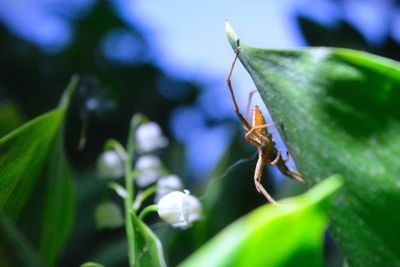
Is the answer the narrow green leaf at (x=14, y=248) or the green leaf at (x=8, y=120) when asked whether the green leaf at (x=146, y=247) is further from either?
the green leaf at (x=8, y=120)

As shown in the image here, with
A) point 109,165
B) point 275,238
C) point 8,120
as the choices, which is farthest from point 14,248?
point 8,120

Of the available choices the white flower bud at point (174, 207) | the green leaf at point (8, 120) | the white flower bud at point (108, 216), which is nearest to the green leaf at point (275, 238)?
the white flower bud at point (174, 207)

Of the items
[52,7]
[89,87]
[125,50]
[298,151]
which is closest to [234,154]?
[89,87]

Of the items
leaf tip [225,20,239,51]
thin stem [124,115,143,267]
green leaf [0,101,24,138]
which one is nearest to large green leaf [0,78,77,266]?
thin stem [124,115,143,267]

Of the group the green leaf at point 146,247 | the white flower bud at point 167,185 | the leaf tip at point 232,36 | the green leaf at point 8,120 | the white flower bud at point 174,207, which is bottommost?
the white flower bud at point 167,185

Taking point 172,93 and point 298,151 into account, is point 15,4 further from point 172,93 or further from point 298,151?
point 298,151

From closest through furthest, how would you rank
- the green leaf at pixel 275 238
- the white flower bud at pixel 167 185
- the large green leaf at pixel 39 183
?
the green leaf at pixel 275 238
the large green leaf at pixel 39 183
the white flower bud at pixel 167 185

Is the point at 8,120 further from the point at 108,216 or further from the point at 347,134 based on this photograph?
the point at 347,134
